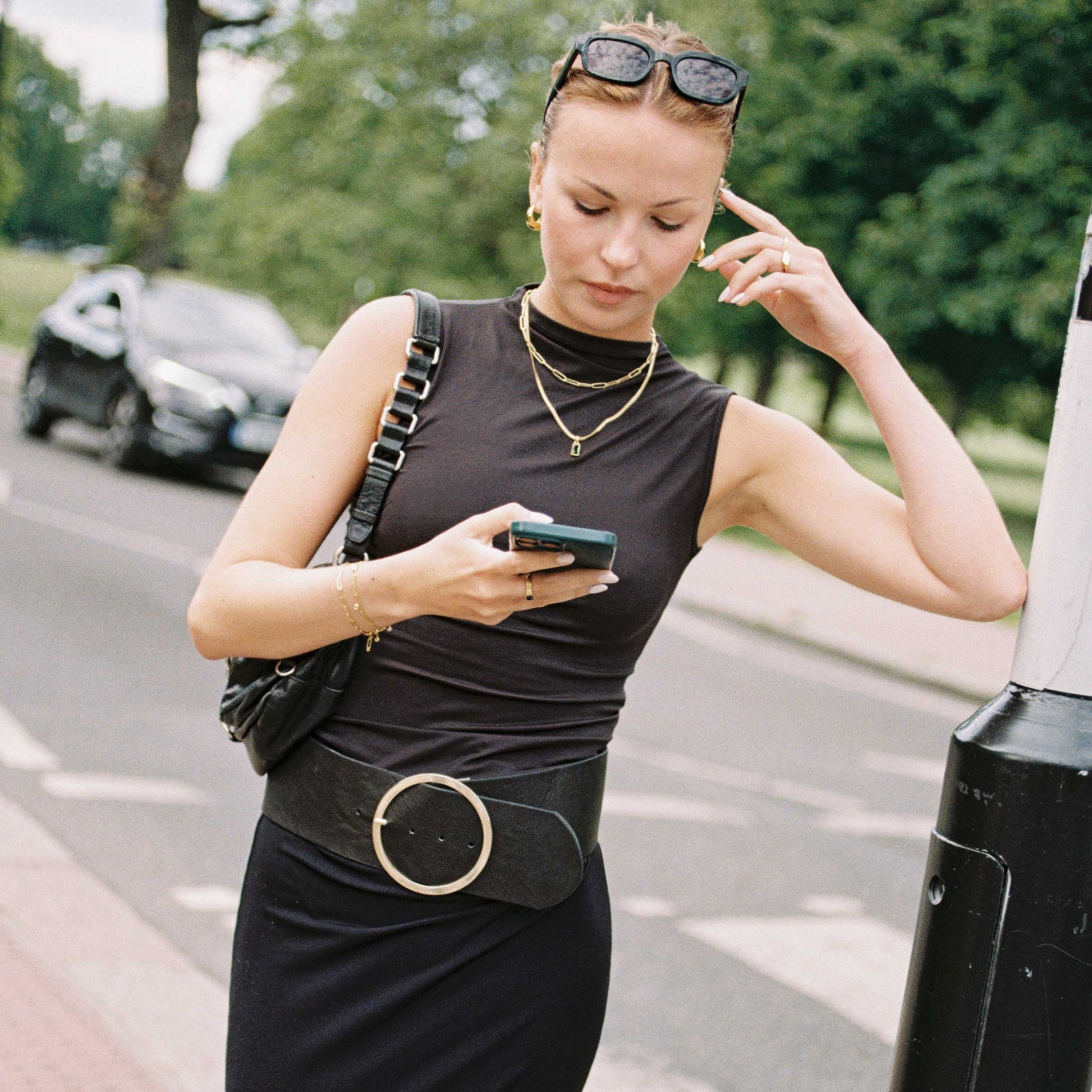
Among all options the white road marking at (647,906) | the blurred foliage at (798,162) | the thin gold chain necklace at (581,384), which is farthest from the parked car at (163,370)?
the thin gold chain necklace at (581,384)

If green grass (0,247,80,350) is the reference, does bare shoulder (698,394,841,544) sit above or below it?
below

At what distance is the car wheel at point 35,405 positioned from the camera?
50.2 feet

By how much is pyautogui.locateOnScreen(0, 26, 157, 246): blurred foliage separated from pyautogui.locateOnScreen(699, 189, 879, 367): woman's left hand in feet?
324

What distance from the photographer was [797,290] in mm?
1897

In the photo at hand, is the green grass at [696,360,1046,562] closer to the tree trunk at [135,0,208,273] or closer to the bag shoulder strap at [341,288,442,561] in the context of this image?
the bag shoulder strap at [341,288,442,561]

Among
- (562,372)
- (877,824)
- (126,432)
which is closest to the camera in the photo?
(562,372)

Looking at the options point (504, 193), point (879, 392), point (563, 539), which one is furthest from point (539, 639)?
point (504, 193)

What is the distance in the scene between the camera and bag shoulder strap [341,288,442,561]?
1.77m

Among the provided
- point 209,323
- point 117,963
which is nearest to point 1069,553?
point 117,963

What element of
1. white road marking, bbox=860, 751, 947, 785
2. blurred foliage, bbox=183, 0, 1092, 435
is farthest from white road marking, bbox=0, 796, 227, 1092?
white road marking, bbox=860, 751, 947, 785

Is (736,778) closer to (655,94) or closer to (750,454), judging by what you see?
(750,454)

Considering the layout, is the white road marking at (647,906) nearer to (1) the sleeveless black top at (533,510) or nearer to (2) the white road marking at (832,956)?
(2) the white road marking at (832,956)

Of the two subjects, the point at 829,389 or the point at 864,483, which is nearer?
the point at 864,483

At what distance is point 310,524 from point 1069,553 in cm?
90
